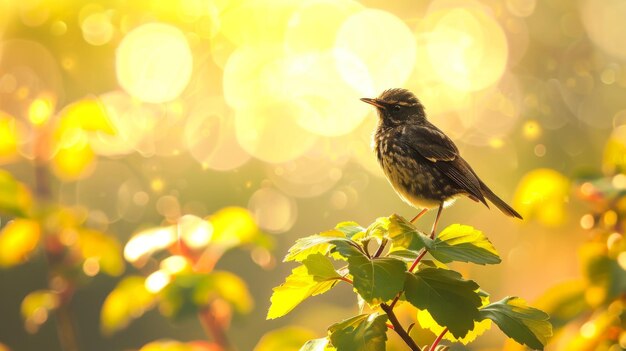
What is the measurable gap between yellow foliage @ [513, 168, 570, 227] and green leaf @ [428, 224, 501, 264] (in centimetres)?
157

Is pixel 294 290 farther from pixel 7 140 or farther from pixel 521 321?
pixel 7 140

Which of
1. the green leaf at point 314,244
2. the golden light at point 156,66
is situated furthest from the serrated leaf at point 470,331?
the golden light at point 156,66

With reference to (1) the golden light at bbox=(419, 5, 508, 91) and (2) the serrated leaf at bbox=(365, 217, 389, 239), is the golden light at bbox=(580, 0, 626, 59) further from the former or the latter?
(2) the serrated leaf at bbox=(365, 217, 389, 239)

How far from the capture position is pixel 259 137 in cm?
1684

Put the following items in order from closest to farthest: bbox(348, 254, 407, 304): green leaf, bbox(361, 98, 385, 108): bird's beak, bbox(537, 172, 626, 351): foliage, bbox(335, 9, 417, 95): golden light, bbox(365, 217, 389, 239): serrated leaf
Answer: bbox(348, 254, 407, 304): green leaf → bbox(365, 217, 389, 239): serrated leaf → bbox(537, 172, 626, 351): foliage → bbox(361, 98, 385, 108): bird's beak → bbox(335, 9, 417, 95): golden light

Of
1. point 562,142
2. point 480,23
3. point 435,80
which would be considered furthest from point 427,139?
point 480,23

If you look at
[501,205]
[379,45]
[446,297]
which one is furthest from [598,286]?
[379,45]

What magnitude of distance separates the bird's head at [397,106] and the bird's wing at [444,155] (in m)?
0.21

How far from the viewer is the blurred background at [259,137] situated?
4.04 meters

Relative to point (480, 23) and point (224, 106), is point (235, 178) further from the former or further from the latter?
point (480, 23)

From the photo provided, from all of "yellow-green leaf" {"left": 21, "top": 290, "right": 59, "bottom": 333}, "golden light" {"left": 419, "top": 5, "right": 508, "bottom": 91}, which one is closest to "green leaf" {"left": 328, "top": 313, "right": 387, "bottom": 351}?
"yellow-green leaf" {"left": 21, "top": 290, "right": 59, "bottom": 333}

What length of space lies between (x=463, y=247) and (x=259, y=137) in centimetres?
1452

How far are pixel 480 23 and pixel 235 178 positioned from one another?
9118mm

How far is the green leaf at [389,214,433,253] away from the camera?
229 cm
